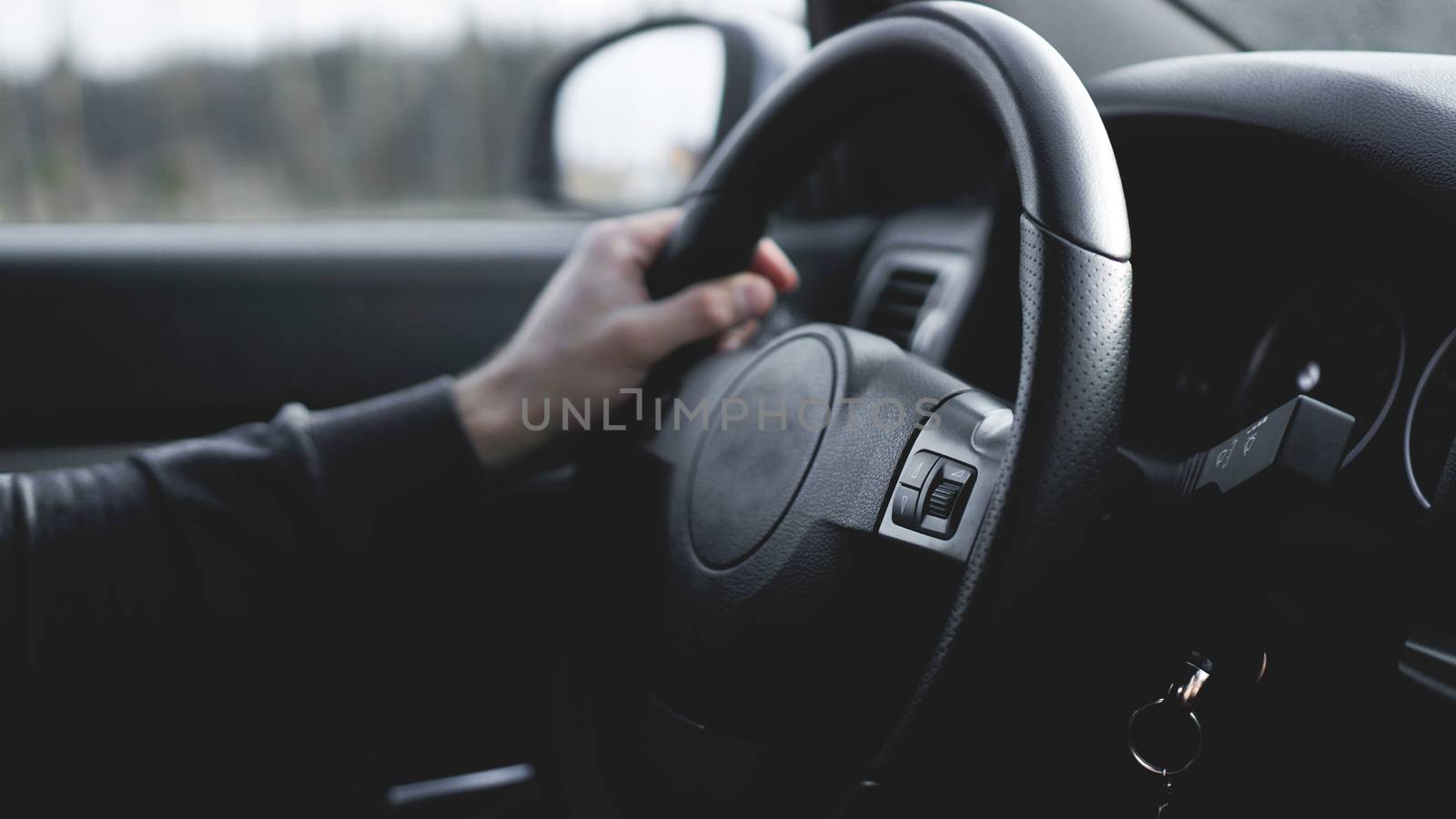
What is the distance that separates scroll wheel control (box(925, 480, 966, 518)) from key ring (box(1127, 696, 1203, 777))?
0.16 m

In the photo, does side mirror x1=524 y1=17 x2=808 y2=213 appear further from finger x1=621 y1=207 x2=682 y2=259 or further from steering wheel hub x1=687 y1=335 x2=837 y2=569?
steering wheel hub x1=687 y1=335 x2=837 y2=569

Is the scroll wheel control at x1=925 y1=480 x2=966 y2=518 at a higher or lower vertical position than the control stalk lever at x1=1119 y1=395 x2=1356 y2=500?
lower

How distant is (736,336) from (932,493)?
40 centimetres

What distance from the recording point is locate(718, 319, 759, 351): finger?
3.20ft

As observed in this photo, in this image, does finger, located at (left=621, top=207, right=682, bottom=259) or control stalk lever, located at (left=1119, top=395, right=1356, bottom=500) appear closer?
control stalk lever, located at (left=1119, top=395, right=1356, bottom=500)

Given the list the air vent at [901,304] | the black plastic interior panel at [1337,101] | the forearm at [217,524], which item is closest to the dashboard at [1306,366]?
the black plastic interior panel at [1337,101]

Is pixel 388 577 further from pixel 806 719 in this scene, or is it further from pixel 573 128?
pixel 573 128

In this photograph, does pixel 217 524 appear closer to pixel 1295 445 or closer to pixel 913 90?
pixel 913 90

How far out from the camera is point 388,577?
1091 millimetres

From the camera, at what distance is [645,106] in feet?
6.74

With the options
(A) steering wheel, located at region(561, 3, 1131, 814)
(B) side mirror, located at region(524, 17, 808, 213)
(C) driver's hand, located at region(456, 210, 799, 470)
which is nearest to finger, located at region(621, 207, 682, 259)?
(C) driver's hand, located at region(456, 210, 799, 470)

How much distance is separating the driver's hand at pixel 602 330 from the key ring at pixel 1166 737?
44cm

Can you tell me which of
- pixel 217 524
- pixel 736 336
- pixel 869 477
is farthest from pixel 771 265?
pixel 217 524

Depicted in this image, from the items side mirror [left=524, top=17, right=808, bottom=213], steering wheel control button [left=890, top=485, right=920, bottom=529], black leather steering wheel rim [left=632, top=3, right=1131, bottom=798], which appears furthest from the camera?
side mirror [left=524, top=17, right=808, bottom=213]
